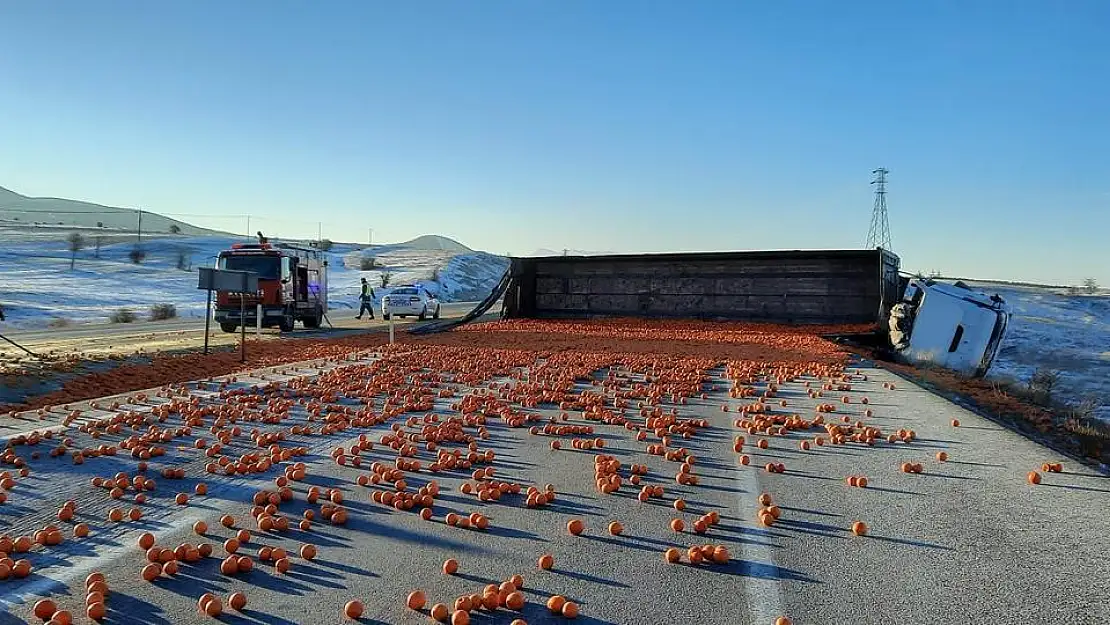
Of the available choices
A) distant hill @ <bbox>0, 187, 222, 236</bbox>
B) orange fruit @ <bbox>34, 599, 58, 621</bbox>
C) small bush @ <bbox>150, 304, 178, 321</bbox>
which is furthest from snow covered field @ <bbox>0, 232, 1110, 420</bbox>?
distant hill @ <bbox>0, 187, 222, 236</bbox>

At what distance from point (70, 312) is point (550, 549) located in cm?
3722

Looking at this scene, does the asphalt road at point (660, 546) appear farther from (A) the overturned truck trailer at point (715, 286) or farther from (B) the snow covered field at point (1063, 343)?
(B) the snow covered field at point (1063, 343)

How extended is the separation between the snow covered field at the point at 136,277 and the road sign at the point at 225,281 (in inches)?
754

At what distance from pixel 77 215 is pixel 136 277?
116 metres

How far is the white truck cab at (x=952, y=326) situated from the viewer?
49.2 feet

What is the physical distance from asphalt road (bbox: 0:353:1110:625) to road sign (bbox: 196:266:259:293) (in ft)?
25.0

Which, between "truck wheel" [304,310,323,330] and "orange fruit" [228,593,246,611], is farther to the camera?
"truck wheel" [304,310,323,330]

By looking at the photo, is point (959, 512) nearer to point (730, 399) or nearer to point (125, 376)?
point (730, 399)

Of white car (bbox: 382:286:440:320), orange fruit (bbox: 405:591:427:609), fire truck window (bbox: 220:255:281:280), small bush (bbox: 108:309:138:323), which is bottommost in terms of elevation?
small bush (bbox: 108:309:138:323)

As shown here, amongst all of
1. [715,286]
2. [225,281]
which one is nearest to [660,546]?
[225,281]

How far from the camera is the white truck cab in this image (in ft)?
49.2

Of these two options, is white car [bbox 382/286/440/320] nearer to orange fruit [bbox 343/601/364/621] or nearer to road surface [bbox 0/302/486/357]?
road surface [bbox 0/302/486/357]

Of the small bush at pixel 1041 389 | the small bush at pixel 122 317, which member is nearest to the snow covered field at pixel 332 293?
the small bush at pixel 1041 389

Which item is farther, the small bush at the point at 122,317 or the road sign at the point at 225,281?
the small bush at the point at 122,317
